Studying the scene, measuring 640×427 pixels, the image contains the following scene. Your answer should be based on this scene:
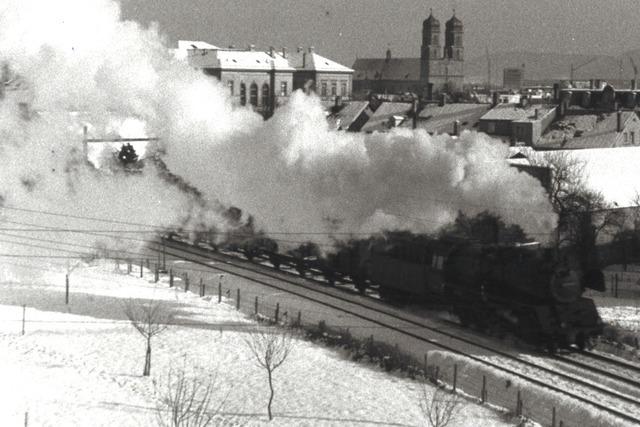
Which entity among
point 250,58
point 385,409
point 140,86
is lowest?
point 385,409

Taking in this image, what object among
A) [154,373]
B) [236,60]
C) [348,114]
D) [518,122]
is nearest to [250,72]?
[236,60]

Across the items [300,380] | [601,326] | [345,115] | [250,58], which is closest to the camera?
[300,380]

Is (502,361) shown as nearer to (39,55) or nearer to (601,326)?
(601,326)

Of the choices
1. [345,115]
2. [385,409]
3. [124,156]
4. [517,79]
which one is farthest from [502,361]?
[517,79]

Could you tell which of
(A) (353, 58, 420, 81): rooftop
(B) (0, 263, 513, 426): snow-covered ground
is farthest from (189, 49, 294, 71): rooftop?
(A) (353, 58, 420, 81): rooftop

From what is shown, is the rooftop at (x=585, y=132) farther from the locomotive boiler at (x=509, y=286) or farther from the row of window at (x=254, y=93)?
the locomotive boiler at (x=509, y=286)

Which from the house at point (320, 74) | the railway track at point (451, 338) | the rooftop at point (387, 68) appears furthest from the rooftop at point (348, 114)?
the rooftop at point (387, 68)

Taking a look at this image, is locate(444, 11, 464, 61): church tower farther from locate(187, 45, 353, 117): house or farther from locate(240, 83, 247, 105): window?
locate(240, 83, 247, 105): window
